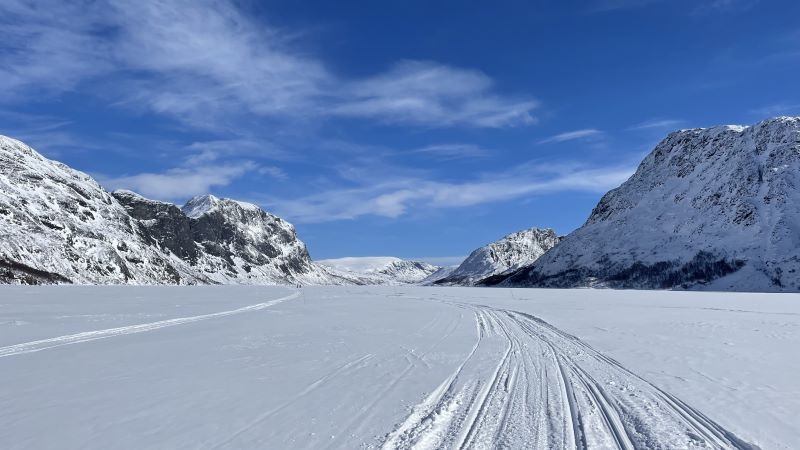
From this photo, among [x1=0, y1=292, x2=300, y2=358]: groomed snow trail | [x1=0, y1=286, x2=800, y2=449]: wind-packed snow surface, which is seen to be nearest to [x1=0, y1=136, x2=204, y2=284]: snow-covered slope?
[x1=0, y1=292, x2=300, y2=358]: groomed snow trail

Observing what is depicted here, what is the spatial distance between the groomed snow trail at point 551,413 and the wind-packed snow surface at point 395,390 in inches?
1.9

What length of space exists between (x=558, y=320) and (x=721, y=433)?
73.9 ft

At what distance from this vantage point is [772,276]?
17062 cm

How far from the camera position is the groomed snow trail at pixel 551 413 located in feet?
26.7

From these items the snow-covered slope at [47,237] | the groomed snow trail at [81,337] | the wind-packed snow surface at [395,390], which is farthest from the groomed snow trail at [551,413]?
the snow-covered slope at [47,237]

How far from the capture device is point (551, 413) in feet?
31.8

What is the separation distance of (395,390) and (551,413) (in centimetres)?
345

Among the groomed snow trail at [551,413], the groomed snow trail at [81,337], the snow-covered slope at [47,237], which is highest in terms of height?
the snow-covered slope at [47,237]

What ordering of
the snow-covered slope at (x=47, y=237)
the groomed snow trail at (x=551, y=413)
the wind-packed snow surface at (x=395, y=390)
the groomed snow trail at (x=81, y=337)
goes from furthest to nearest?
the snow-covered slope at (x=47, y=237), the groomed snow trail at (x=81, y=337), the wind-packed snow surface at (x=395, y=390), the groomed snow trail at (x=551, y=413)

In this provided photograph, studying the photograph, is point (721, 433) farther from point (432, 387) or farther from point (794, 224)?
point (794, 224)

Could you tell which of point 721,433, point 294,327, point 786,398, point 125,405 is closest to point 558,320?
point 294,327

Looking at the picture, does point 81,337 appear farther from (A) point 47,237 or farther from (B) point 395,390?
(A) point 47,237

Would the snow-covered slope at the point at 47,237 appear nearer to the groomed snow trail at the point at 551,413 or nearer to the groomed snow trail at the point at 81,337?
the groomed snow trail at the point at 81,337

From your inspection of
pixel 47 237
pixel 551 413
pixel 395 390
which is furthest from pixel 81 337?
pixel 47 237
